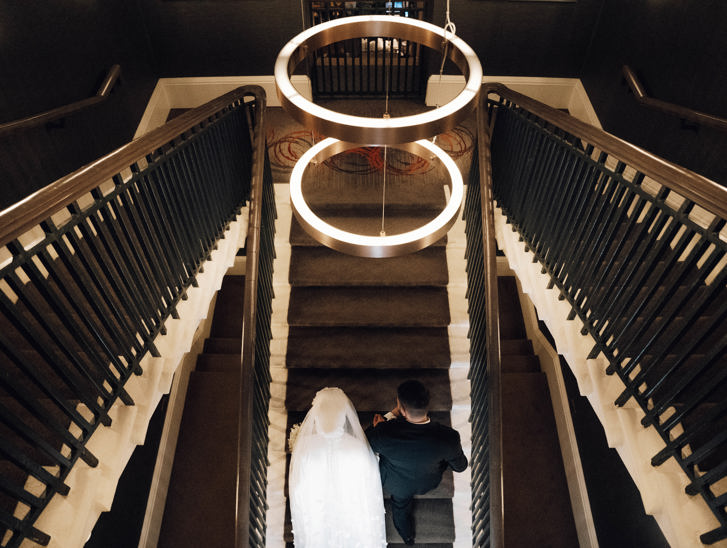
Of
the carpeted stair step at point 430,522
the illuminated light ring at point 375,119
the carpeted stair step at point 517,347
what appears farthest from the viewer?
the carpeted stair step at point 517,347

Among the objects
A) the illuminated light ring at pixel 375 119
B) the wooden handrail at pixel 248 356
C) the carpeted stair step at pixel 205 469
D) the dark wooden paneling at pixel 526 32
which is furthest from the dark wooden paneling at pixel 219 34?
the illuminated light ring at pixel 375 119

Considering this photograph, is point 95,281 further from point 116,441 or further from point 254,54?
point 254,54

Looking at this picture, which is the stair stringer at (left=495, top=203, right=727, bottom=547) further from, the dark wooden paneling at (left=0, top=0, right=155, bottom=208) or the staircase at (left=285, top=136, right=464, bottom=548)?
the dark wooden paneling at (left=0, top=0, right=155, bottom=208)

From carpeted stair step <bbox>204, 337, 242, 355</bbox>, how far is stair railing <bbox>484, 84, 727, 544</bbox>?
356cm

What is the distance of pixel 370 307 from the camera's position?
14.0 ft

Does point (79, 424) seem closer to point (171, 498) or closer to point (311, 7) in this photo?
point (171, 498)

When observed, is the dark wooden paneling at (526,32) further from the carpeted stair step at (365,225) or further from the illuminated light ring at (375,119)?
the illuminated light ring at (375,119)

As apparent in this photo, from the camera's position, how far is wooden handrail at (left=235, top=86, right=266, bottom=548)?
2592 mm

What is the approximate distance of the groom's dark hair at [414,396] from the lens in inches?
107

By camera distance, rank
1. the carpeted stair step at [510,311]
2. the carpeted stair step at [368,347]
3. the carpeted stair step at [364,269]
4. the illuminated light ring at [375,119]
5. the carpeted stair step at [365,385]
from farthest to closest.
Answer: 1. the carpeted stair step at [510,311]
2. the carpeted stair step at [364,269]
3. the carpeted stair step at [368,347]
4. the carpeted stair step at [365,385]
5. the illuminated light ring at [375,119]

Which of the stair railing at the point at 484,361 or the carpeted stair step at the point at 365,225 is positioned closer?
the stair railing at the point at 484,361

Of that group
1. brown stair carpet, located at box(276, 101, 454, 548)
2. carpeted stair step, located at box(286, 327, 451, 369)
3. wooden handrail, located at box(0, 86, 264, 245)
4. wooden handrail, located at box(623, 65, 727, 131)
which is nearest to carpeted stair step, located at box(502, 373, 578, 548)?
brown stair carpet, located at box(276, 101, 454, 548)

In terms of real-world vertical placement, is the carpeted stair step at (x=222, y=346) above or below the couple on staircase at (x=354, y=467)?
below

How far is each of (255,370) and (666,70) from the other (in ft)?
14.4
